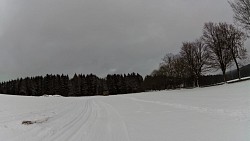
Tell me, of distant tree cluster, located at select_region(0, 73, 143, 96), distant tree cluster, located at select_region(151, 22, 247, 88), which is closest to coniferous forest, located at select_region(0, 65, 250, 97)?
distant tree cluster, located at select_region(0, 73, 143, 96)

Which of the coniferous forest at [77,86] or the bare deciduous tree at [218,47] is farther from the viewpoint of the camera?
the coniferous forest at [77,86]

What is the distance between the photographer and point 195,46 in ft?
211

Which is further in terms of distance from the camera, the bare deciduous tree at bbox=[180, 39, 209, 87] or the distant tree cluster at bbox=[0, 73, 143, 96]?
the distant tree cluster at bbox=[0, 73, 143, 96]

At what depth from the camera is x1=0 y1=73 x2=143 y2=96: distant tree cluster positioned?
12538cm

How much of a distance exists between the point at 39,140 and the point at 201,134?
5404 mm

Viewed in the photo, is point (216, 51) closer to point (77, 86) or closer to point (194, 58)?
point (194, 58)

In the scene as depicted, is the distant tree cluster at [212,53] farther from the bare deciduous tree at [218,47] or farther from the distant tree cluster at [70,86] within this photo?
the distant tree cluster at [70,86]

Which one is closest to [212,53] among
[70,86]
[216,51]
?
[216,51]

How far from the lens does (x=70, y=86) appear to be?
128125 mm

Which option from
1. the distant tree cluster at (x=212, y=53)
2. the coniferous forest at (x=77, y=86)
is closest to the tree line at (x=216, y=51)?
the distant tree cluster at (x=212, y=53)

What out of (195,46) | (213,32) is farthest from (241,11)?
(195,46)

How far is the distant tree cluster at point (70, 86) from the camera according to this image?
125375mm

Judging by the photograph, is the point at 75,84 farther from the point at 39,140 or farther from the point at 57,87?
the point at 39,140

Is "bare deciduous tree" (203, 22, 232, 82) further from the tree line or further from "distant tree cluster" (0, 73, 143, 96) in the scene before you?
"distant tree cluster" (0, 73, 143, 96)
